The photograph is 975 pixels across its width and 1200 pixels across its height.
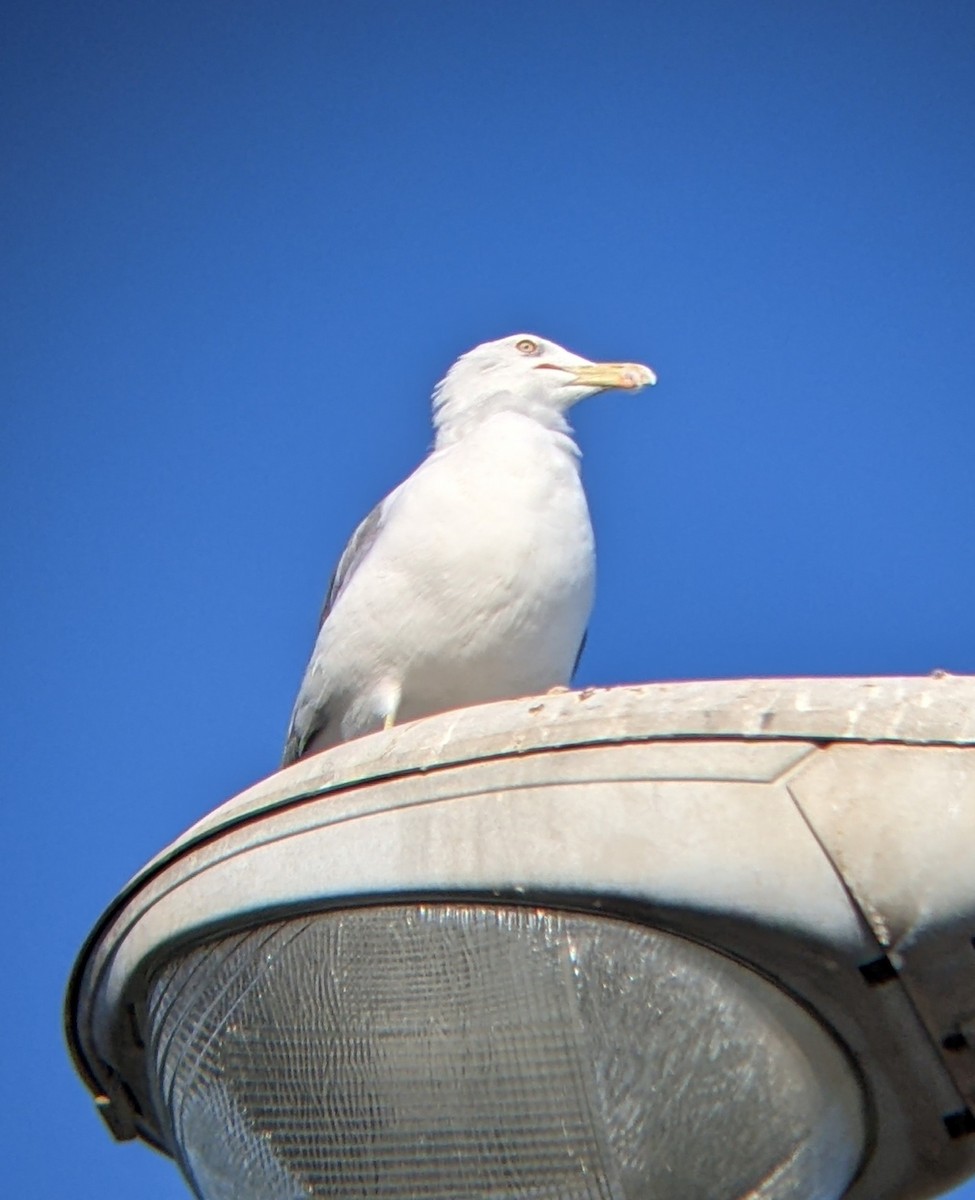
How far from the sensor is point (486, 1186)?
2.67 meters

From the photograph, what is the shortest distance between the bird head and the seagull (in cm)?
40

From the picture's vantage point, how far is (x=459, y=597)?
5145 mm

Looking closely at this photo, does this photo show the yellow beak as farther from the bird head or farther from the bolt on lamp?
the bolt on lamp

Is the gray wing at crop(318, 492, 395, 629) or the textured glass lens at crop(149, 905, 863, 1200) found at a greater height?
the gray wing at crop(318, 492, 395, 629)

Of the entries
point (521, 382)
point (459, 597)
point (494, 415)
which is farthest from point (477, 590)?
point (521, 382)

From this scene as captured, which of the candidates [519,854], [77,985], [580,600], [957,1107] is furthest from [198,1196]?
[580,600]

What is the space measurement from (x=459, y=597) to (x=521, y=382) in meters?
1.43

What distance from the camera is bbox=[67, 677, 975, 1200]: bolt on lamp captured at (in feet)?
8.52

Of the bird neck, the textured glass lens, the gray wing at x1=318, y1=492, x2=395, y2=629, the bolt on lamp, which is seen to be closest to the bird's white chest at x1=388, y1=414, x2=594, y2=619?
the gray wing at x1=318, y1=492, x2=395, y2=629

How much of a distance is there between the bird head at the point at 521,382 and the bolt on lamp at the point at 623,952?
3407 mm

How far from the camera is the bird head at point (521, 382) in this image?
6.21 meters

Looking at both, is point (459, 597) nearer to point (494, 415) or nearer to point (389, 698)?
point (389, 698)

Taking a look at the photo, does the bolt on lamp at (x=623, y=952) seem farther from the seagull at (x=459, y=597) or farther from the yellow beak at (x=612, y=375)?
the yellow beak at (x=612, y=375)

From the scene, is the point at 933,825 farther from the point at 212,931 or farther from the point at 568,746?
the point at 212,931
